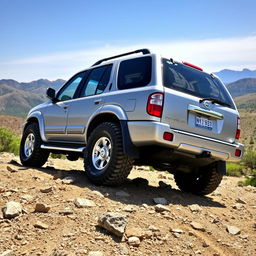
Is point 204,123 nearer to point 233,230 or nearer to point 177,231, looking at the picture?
point 233,230

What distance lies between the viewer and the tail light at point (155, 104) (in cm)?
429

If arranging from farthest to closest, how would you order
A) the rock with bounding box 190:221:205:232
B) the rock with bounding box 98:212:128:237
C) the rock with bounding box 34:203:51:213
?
the rock with bounding box 190:221:205:232, the rock with bounding box 34:203:51:213, the rock with bounding box 98:212:128:237

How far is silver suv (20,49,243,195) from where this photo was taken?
4.37 m

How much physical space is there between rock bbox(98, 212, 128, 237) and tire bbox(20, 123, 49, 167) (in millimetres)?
3420

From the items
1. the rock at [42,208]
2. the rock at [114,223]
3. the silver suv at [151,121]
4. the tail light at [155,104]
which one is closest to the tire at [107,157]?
the silver suv at [151,121]

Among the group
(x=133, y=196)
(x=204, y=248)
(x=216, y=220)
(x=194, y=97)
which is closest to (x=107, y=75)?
(x=194, y=97)

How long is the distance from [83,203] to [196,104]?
1.94m

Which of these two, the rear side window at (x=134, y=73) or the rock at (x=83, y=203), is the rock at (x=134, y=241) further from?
the rear side window at (x=134, y=73)

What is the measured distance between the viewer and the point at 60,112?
622 centimetres

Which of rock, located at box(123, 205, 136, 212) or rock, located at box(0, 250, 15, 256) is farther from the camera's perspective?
rock, located at box(123, 205, 136, 212)

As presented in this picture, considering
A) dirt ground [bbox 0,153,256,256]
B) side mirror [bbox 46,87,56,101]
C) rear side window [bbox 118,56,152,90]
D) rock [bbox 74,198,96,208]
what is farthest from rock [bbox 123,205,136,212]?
side mirror [bbox 46,87,56,101]

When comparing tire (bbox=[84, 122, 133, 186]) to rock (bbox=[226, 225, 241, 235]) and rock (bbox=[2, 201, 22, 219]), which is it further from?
rock (bbox=[226, 225, 241, 235])

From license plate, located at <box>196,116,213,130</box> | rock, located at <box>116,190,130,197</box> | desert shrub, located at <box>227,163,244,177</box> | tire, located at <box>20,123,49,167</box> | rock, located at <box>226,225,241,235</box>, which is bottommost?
desert shrub, located at <box>227,163,244,177</box>

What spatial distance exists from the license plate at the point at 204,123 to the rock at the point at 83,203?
1.72m
